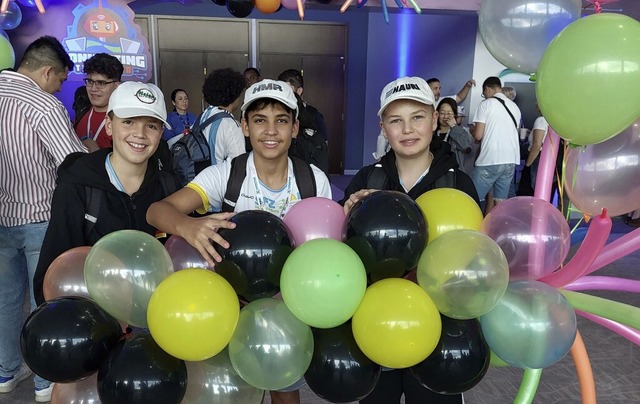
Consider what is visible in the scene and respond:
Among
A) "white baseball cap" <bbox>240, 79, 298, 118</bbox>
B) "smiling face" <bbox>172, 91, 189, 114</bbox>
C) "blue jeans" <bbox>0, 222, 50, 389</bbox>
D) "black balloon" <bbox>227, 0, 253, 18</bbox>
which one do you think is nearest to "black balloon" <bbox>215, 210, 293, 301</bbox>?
"white baseball cap" <bbox>240, 79, 298, 118</bbox>

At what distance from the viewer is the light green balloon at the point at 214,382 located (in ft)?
4.14

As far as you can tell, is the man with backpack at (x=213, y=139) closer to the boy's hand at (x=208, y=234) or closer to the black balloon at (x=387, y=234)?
the boy's hand at (x=208, y=234)

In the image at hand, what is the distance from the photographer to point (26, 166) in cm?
221

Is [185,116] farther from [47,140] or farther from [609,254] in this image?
[609,254]

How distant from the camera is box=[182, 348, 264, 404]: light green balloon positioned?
4.14ft

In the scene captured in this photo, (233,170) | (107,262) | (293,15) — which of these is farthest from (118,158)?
(293,15)

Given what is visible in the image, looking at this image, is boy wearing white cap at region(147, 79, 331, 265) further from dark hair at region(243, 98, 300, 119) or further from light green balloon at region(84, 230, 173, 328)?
light green balloon at region(84, 230, 173, 328)

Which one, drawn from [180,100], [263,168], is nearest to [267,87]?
[263,168]

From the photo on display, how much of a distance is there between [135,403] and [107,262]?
336 millimetres

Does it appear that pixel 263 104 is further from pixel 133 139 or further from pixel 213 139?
pixel 213 139

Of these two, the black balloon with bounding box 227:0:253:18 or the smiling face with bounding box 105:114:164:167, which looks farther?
the black balloon with bounding box 227:0:253:18

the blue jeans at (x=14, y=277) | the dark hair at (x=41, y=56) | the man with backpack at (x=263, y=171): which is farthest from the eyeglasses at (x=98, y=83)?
the man with backpack at (x=263, y=171)

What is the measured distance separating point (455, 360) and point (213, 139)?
2.17 meters

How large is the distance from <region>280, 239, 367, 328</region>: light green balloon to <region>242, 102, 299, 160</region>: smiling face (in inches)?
21.9
